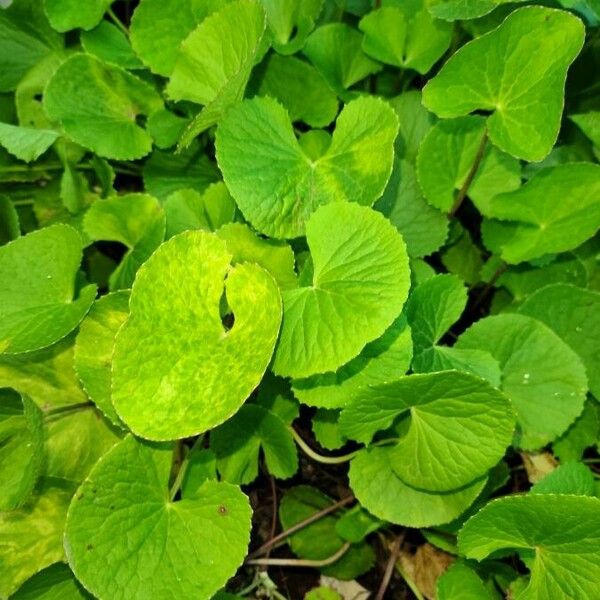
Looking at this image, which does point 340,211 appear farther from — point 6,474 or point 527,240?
point 6,474

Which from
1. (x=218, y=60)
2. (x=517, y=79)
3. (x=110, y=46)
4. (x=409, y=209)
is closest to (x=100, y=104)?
(x=110, y=46)

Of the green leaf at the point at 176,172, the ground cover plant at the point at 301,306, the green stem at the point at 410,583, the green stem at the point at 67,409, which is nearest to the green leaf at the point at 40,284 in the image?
the ground cover plant at the point at 301,306

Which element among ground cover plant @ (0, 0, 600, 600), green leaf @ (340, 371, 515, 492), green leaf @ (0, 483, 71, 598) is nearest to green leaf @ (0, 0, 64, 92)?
ground cover plant @ (0, 0, 600, 600)

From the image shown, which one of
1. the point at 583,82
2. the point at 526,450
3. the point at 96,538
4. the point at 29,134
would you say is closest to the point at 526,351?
the point at 526,450

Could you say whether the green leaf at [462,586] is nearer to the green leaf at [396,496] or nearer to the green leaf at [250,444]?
the green leaf at [396,496]

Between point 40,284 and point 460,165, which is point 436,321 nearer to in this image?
point 460,165
